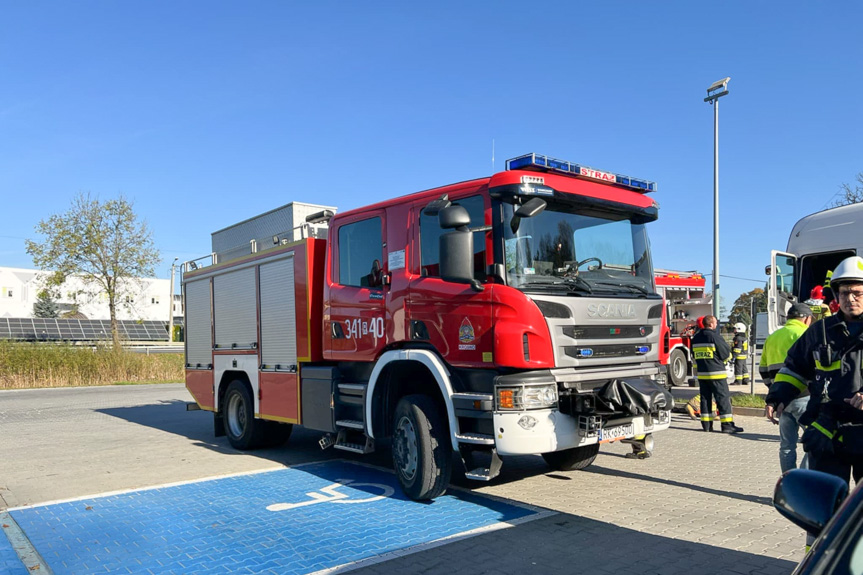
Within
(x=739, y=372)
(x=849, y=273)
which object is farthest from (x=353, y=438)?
(x=739, y=372)

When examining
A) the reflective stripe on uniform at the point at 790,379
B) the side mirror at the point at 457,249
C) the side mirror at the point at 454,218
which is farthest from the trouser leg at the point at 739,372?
the reflective stripe on uniform at the point at 790,379

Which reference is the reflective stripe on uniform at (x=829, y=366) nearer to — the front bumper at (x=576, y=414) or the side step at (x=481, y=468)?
the front bumper at (x=576, y=414)

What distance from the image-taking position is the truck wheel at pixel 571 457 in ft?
24.9

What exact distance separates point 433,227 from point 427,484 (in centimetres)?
236

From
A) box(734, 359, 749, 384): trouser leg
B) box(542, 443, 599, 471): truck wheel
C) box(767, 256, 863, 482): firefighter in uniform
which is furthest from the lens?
box(734, 359, 749, 384): trouser leg

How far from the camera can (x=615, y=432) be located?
20.3 feet

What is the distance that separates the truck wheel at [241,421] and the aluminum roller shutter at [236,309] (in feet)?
2.13

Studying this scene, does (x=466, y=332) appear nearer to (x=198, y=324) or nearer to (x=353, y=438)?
(x=353, y=438)

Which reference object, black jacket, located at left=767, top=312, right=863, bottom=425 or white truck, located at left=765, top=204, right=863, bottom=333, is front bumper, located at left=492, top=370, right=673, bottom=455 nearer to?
black jacket, located at left=767, top=312, right=863, bottom=425

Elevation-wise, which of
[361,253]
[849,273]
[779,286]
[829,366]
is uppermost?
[361,253]

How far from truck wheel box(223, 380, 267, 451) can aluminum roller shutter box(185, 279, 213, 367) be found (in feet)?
2.71

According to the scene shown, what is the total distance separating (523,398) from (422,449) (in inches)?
46.4

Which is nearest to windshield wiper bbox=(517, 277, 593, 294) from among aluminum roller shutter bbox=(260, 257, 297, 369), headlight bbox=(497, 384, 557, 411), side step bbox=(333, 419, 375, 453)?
headlight bbox=(497, 384, 557, 411)

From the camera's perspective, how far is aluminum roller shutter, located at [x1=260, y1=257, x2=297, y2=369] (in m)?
8.28
